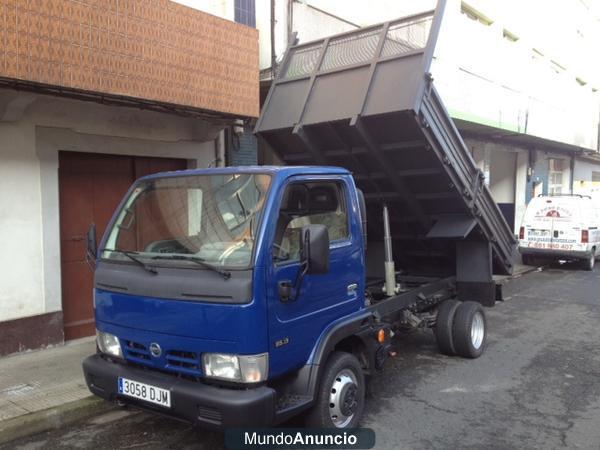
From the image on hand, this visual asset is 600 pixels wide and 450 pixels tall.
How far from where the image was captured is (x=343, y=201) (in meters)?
4.08

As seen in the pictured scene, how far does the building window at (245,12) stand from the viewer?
831 cm

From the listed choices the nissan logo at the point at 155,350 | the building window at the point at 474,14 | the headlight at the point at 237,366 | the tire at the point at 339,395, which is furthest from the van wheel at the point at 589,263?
the nissan logo at the point at 155,350

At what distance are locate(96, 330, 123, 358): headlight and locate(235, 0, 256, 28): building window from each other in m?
6.11

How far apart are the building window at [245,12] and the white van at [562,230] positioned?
360 inches

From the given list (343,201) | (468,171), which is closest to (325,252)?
(343,201)

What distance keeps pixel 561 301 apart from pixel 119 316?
846 centimetres

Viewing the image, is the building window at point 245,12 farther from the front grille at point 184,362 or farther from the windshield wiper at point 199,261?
the front grille at point 184,362

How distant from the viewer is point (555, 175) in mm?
21547

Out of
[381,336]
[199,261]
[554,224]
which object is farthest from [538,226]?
[199,261]

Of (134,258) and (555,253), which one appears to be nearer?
(134,258)

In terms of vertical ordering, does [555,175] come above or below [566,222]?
above

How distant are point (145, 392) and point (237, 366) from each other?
2.26 feet

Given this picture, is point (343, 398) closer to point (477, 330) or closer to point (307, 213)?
point (307, 213)

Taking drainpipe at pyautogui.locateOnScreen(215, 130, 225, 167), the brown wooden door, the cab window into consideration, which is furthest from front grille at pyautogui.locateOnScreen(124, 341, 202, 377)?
drainpipe at pyautogui.locateOnScreen(215, 130, 225, 167)
